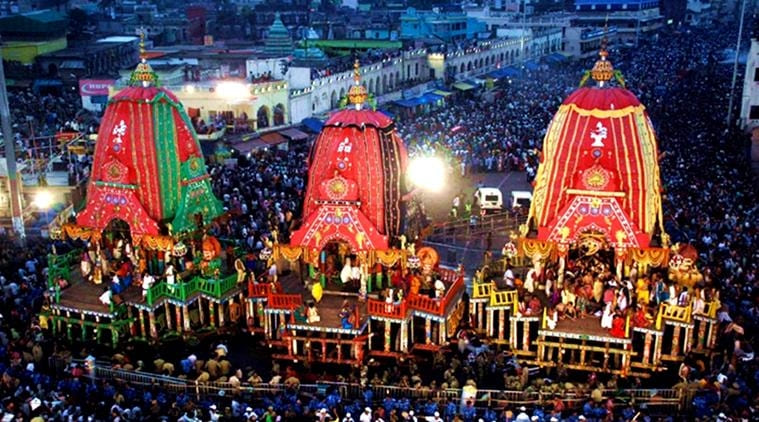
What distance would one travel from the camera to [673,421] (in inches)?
782

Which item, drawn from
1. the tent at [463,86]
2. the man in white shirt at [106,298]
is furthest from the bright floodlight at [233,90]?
the man in white shirt at [106,298]

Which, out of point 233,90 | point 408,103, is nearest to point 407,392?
point 233,90

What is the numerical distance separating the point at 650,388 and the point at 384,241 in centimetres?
830

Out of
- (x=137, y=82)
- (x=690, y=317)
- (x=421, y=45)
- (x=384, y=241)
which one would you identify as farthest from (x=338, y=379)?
(x=421, y=45)

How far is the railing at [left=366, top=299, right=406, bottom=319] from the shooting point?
22.9m

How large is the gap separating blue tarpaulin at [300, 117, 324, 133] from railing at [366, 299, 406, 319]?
3015 cm

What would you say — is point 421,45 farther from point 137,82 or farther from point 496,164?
point 137,82

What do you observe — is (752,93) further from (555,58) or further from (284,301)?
(555,58)

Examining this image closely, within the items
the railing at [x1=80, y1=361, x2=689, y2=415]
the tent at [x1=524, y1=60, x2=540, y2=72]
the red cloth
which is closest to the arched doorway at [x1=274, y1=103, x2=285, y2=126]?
the railing at [x1=80, y1=361, x2=689, y2=415]

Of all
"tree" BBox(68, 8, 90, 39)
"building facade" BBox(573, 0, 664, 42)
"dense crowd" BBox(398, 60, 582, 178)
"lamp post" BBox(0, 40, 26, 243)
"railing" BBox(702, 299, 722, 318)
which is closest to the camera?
"railing" BBox(702, 299, 722, 318)

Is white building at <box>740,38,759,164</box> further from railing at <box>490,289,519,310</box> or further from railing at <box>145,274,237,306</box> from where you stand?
railing at <box>145,274,237,306</box>

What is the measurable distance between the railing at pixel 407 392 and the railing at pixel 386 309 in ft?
8.57

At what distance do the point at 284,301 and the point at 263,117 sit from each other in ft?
94.1

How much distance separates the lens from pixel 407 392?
20766 mm
